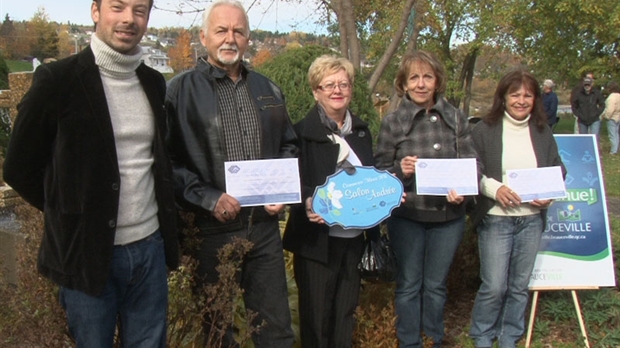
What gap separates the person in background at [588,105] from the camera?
15523 mm

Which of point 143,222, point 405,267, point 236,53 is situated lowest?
point 405,267

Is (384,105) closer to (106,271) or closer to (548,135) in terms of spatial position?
(548,135)

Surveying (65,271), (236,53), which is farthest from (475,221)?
(65,271)

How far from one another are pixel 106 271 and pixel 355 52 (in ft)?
14.6

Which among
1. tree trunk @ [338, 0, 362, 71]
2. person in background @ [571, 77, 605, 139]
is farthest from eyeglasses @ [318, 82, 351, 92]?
person in background @ [571, 77, 605, 139]

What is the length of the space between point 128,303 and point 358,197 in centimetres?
138

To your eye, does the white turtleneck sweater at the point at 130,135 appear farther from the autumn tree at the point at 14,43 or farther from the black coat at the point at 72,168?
the autumn tree at the point at 14,43

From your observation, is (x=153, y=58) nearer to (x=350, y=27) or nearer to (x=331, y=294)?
(x=350, y=27)

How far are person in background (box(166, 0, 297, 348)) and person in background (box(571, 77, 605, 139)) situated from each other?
14.4m

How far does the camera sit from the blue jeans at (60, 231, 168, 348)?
2381 mm

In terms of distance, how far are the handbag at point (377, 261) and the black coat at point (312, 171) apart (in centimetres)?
29

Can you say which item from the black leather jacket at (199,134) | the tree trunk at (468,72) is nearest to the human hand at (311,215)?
the black leather jacket at (199,134)

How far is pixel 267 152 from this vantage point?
10.0ft

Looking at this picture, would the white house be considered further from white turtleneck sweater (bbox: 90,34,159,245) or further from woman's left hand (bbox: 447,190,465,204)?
woman's left hand (bbox: 447,190,465,204)
